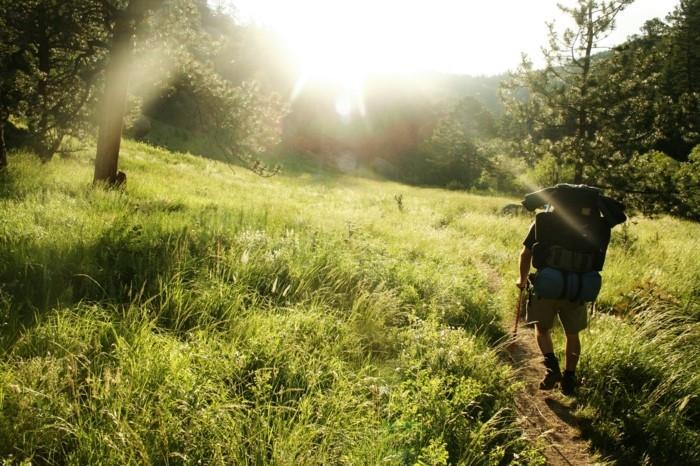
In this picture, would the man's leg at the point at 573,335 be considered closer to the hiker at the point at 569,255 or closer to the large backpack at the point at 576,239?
the hiker at the point at 569,255

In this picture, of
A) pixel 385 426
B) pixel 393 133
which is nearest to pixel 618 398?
pixel 385 426

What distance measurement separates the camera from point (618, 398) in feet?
14.0

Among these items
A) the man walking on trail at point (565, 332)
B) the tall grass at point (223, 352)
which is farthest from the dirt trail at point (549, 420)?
the tall grass at point (223, 352)

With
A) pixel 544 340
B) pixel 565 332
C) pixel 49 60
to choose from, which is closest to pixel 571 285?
pixel 565 332

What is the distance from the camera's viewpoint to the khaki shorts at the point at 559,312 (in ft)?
15.2

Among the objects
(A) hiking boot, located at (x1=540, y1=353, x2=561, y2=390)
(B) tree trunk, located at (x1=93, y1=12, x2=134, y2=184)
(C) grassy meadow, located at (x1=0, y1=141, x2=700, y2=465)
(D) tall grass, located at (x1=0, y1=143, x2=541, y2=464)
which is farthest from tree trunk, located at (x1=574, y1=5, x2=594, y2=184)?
(B) tree trunk, located at (x1=93, y1=12, x2=134, y2=184)

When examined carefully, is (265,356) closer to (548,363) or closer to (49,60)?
(548,363)

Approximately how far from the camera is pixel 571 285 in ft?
14.6

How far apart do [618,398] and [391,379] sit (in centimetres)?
248

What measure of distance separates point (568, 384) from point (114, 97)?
33.8 feet

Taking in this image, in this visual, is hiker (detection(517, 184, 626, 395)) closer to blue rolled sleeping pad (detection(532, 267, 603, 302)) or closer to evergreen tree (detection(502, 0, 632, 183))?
blue rolled sleeping pad (detection(532, 267, 603, 302))

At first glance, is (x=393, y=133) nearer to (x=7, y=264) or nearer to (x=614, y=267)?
(x=614, y=267)

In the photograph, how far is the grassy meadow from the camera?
253cm

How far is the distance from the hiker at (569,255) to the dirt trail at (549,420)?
0.58ft
